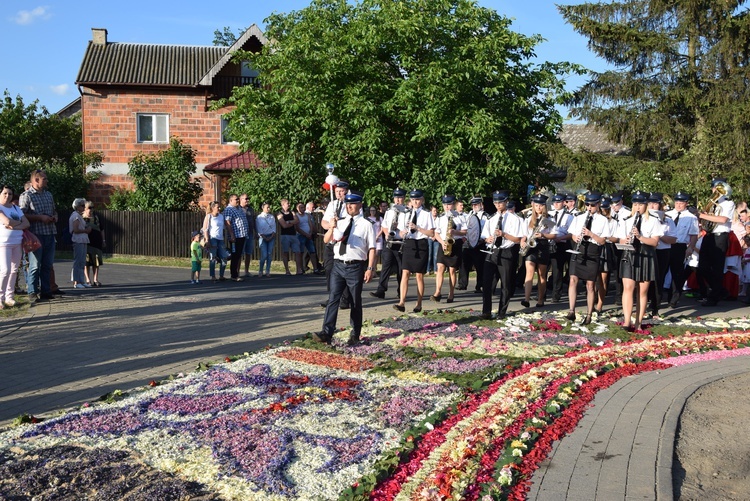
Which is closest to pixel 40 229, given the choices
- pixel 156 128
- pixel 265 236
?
pixel 265 236

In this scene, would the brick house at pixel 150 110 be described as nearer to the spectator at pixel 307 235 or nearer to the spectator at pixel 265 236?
the spectator at pixel 307 235

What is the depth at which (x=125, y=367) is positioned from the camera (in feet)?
29.0

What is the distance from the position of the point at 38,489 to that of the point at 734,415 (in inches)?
231

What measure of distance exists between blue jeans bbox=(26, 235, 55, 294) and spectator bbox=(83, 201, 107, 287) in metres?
2.15

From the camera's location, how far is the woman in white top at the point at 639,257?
1140cm

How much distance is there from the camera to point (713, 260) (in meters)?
14.8

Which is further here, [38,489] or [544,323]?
[544,323]

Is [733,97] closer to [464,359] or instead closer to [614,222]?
[614,222]

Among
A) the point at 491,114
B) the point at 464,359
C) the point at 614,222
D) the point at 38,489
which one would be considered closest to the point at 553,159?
the point at 491,114

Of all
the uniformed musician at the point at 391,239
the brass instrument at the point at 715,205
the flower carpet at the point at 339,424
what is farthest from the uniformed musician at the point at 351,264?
the brass instrument at the point at 715,205

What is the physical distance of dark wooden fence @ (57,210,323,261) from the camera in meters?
28.6

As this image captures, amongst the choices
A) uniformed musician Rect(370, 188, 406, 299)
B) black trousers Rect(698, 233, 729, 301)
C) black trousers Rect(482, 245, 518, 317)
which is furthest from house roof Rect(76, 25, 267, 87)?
black trousers Rect(482, 245, 518, 317)

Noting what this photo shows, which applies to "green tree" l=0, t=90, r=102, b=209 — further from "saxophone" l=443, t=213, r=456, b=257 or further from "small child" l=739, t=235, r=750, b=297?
"small child" l=739, t=235, r=750, b=297

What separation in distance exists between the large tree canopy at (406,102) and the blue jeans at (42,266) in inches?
432
